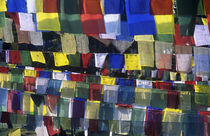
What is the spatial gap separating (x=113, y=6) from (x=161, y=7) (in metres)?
0.72

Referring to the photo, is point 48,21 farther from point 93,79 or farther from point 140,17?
point 140,17

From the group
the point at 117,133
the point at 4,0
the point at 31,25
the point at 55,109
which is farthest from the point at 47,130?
the point at 4,0

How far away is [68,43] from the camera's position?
4.80m

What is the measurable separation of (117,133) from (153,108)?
0.73 m

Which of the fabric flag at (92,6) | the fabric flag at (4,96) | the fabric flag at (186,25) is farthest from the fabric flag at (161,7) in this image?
the fabric flag at (4,96)

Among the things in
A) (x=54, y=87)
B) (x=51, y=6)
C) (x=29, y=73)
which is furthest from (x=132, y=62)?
(x=29, y=73)

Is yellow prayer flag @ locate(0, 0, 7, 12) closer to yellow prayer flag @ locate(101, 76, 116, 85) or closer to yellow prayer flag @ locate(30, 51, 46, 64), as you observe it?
yellow prayer flag @ locate(30, 51, 46, 64)

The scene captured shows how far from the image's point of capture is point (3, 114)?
538 centimetres

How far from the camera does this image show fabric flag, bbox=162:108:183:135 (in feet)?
15.2

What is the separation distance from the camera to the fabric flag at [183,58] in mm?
4391

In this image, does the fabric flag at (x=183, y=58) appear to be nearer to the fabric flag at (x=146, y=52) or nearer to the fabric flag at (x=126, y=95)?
the fabric flag at (x=146, y=52)

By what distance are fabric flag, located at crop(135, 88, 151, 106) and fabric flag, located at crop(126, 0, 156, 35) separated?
93cm

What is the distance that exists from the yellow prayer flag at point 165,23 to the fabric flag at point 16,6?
7.08 ft

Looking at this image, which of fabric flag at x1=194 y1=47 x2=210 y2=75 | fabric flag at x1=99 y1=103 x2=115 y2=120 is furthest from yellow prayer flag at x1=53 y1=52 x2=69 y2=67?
fabric flag at x1=194 y1=47 x2=210 y2=75
